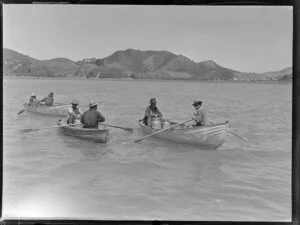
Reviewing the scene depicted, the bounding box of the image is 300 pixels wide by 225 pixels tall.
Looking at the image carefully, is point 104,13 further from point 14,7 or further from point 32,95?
point 32,95

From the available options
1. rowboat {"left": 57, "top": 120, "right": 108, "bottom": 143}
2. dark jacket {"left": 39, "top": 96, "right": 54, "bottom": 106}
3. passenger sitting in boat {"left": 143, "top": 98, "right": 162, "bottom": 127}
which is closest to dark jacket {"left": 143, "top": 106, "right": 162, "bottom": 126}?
passenger sitting in boat {"left": 143, "top": 98, "right": 162, "bottom": 127}

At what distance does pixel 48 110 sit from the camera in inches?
121

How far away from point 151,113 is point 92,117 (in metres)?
0.56

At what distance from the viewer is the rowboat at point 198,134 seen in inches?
118

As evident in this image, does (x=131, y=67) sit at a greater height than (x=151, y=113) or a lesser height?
greater

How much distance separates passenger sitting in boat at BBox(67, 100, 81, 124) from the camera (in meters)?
3.09

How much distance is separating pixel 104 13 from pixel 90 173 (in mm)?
1442

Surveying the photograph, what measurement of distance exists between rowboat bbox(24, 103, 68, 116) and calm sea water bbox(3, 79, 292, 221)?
0.21 ft

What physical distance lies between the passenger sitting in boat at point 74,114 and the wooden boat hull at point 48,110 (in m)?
0.06

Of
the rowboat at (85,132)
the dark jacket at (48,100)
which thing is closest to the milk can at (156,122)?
the rowboat at (85,132)

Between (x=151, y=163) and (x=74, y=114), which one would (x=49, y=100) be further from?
(x=151, y=163)

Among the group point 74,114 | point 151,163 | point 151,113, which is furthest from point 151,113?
point 74,114

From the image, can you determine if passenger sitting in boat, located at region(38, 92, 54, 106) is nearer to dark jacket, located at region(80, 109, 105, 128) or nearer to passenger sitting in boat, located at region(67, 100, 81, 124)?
passenger sitting in boat, located at region(67, 100, 81, 124)

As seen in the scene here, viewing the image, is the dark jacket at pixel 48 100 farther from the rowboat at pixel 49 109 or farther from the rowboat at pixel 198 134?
the rowboat at pixel 198 134
